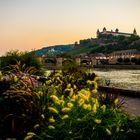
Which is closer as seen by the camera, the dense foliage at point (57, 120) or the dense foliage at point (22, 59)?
the dense foliage at point (57, 120)

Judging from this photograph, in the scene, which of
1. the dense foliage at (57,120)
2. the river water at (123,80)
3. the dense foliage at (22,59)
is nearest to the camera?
Answer: the dense foliage at (57,120)

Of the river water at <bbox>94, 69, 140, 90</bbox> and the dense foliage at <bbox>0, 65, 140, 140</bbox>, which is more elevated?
the dense foliage at <bbox>0, 65, 140, 140</bbox>

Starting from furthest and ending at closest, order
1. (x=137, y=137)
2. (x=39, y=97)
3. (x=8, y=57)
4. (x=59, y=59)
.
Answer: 1. (x=59, y=59)
2. (x=8, y=57)
3. (x=39, y=97)
4. (x=137, y=137)

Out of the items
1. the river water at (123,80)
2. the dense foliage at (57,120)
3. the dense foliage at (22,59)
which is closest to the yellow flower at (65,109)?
the dense foliage at (57,120)

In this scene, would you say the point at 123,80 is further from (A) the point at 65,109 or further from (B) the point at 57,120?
(A) the point at 65,109

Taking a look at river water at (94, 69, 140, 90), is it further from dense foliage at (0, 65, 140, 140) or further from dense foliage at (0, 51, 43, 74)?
dense foliage at (0, 65, 140, 140)

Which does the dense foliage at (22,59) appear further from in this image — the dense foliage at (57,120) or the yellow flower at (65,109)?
the yellow flower at (65,109)

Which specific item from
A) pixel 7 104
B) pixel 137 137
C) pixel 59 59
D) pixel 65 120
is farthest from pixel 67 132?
pixel 59 59

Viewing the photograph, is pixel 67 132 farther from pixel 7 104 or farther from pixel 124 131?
pixel 7 104

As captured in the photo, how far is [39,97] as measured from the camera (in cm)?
707

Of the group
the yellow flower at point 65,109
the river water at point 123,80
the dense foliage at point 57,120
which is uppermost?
the yellow flower at point 65,109

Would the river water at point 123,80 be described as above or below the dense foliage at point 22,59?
below

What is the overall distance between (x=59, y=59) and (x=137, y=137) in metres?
121

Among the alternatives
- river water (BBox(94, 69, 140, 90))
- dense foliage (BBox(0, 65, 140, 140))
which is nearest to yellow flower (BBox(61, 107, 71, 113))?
dense foliage (BBox(0, 65, 140, 140))
